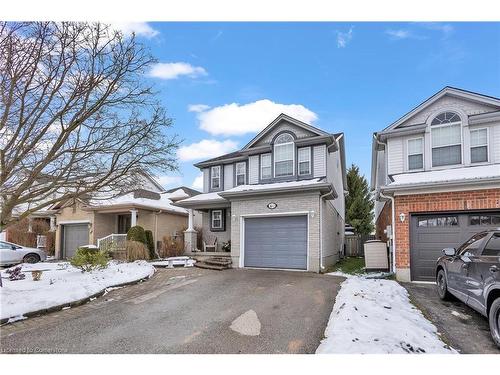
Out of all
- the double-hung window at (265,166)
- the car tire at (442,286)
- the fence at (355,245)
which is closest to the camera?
the car tire at (442,286)

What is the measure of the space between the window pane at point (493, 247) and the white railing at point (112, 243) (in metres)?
14.9

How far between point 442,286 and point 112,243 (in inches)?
580

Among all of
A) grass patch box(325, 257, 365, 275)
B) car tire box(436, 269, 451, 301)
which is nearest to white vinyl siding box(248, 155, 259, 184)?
grass patch box(325, 257, 365, 275)

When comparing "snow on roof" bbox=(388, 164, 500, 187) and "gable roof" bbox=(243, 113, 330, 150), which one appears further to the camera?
"gable roof" bbox=(243, 113, 330, 150)

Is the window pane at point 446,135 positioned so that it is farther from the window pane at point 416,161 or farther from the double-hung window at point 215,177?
the double-hung window at point 215,177

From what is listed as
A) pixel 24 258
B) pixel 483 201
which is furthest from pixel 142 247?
pixel 483 201

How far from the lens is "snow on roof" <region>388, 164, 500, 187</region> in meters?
9.38

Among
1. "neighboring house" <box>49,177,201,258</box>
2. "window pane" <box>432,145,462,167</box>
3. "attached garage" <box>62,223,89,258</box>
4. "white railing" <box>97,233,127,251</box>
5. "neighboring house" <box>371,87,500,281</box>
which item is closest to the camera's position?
"neighboring house" <box>371,87,500,281</box>

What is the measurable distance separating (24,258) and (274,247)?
43.9 feet

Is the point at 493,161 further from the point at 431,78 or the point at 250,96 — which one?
the point at 250,96

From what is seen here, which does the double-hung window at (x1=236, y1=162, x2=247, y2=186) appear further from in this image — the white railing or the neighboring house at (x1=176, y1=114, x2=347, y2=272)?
the white railing

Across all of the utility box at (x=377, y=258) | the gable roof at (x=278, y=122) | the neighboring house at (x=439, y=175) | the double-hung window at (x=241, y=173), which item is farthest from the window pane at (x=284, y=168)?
the utility box at (x=377, y=258)

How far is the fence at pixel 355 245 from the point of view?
21109 mm

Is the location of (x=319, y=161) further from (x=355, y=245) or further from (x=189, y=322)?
(x=355, y=245)
